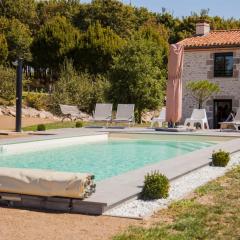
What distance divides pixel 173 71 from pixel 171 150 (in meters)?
5.36

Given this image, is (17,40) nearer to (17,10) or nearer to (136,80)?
(17,10)

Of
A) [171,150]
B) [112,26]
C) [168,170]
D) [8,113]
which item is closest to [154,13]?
[112,26]

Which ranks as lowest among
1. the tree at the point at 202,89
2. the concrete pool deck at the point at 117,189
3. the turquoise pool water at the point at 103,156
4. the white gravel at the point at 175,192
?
the turquoise pool water at the point at 103,156

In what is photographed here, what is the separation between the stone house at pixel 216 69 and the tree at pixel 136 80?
2.86 m

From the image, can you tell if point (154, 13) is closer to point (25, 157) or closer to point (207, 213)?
point (25, 157)

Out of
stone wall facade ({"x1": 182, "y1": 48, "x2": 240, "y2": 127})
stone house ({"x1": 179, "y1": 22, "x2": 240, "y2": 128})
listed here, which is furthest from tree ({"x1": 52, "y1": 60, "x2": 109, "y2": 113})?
stone house ({"x1": 179, "y1": 22, "x2": 240, "y2": 128})

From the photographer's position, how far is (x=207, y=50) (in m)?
24.5

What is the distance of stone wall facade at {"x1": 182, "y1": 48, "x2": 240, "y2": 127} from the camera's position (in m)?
24.1

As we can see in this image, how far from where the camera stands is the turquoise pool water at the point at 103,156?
36.1ft

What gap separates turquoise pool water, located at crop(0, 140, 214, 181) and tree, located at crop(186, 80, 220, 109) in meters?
6.36

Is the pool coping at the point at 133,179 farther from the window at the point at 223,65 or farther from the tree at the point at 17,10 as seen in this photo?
the tree at the point at 17,10

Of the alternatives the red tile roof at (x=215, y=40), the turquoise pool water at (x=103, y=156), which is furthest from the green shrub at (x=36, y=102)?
the turquoise pool water at (x=103, y=156)

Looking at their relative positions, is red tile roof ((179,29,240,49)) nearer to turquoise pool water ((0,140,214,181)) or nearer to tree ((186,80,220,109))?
tree ((186,80,220,109))

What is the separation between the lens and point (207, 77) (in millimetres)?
24766
